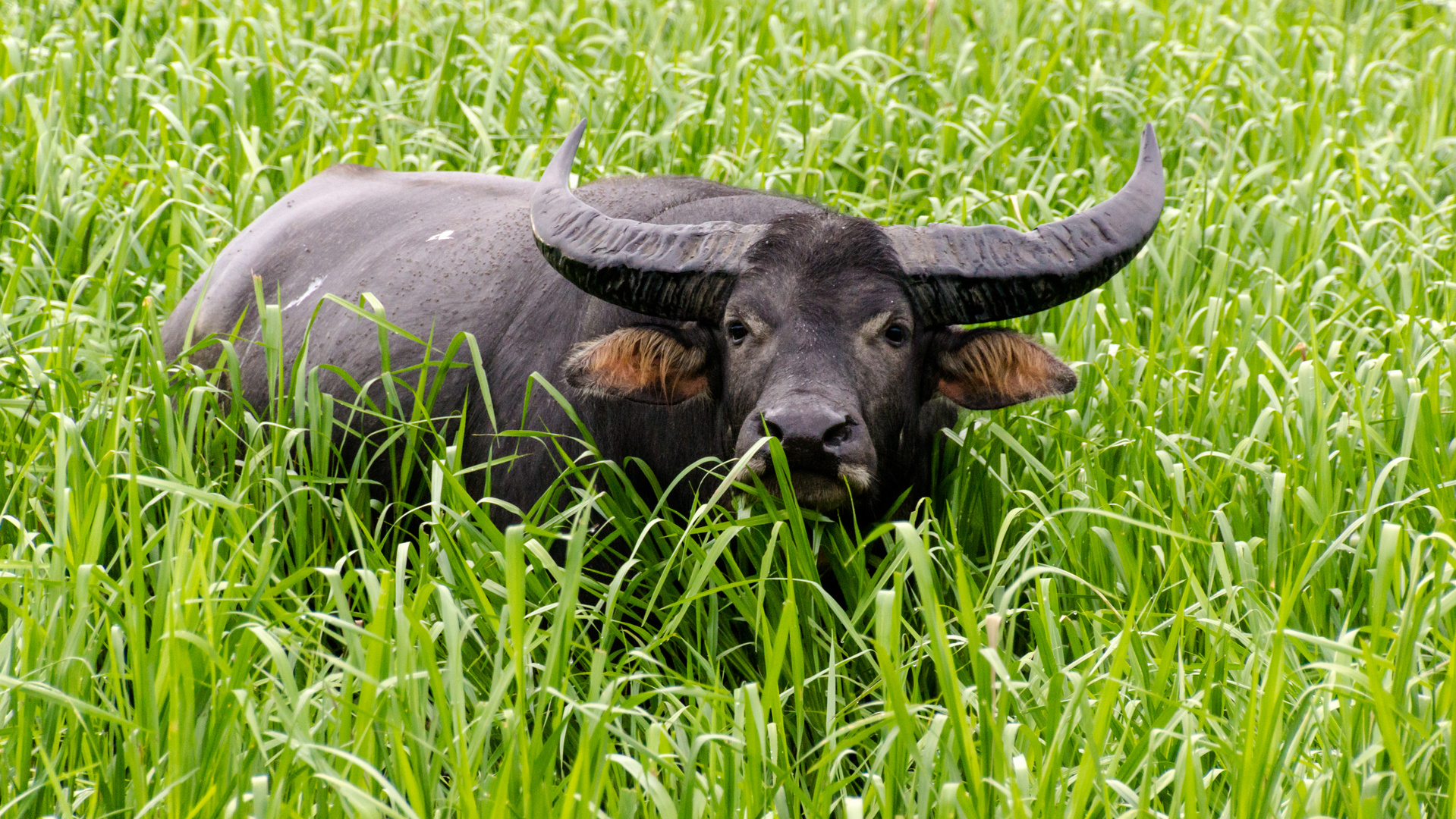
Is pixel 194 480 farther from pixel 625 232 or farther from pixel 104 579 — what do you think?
pixel 625 232

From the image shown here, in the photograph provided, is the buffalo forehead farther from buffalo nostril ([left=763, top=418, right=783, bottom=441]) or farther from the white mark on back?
the white mark on back

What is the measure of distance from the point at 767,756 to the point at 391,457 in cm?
151

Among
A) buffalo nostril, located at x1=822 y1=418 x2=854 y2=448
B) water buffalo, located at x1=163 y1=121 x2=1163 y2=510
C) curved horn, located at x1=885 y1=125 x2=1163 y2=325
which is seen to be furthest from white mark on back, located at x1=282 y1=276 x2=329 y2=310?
buffalo nostril, located at x1=822 y1=418 x2=854 y2=448

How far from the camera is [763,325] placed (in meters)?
3.44

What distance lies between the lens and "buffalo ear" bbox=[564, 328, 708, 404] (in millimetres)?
3576

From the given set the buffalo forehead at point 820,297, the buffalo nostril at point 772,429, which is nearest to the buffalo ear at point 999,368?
the buffalo forehead at point 820,297

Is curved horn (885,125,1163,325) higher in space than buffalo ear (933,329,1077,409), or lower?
higher

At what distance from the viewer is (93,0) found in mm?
6812

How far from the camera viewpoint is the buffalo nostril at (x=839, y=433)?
3.14 meters

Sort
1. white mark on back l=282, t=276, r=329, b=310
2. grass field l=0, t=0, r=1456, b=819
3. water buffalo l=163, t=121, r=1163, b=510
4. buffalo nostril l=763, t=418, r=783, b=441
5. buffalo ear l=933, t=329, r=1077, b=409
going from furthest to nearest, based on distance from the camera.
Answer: white mark on back l=282, t=276, r=329, b=310
buffalo ear l=933, t=329, r=1077, b=409
water buffalo l=163, t=121, r=1163, b=510
buffalo nostril l=763, t=418, r=783, b=441
grass field l=0, t=0, r=1456, b=819

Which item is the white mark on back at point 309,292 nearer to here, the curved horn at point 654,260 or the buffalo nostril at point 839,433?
the curved horn at point 654,260

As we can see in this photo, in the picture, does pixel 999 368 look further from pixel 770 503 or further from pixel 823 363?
pixel 770 503

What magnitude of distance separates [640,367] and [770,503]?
0.62m

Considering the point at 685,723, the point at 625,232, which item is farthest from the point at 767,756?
the point at 625,232
